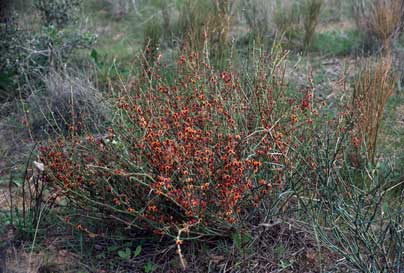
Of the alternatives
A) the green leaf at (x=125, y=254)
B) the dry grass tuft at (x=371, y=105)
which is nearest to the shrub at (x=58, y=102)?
the green leaf at (x=125, y=254)

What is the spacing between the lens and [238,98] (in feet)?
11.9

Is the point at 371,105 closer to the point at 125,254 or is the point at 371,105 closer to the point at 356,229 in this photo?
the point at 356,229

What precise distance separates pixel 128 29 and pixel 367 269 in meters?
5.90

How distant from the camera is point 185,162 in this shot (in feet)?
10.5

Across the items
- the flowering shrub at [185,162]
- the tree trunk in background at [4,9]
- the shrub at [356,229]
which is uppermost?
the tree trunk in background at [4,9]

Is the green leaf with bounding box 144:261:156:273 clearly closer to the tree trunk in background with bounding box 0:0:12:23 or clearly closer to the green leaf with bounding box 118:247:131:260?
the green leaf with bounding box 118:247:131:260

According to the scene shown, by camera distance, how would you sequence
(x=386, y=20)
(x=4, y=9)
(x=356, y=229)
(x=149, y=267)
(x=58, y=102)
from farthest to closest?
(x=4, y=9) → (x=386, y=20) → (x=58, y=102) → (x=149, y=267) → (x=356, y=229)

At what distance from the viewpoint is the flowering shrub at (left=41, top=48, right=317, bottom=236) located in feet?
10.3

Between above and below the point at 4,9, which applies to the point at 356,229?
below

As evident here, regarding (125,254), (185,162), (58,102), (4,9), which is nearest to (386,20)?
(58,102)

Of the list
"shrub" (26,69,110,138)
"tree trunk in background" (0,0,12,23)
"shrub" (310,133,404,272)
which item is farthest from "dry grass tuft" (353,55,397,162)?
"tree trunk in background" (0,0,12,23)

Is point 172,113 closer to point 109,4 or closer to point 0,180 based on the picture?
point 0,180

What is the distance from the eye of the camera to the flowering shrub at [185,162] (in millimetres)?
3131

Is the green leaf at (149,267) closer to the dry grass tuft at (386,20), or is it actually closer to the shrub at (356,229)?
the shrub at (356,229)
